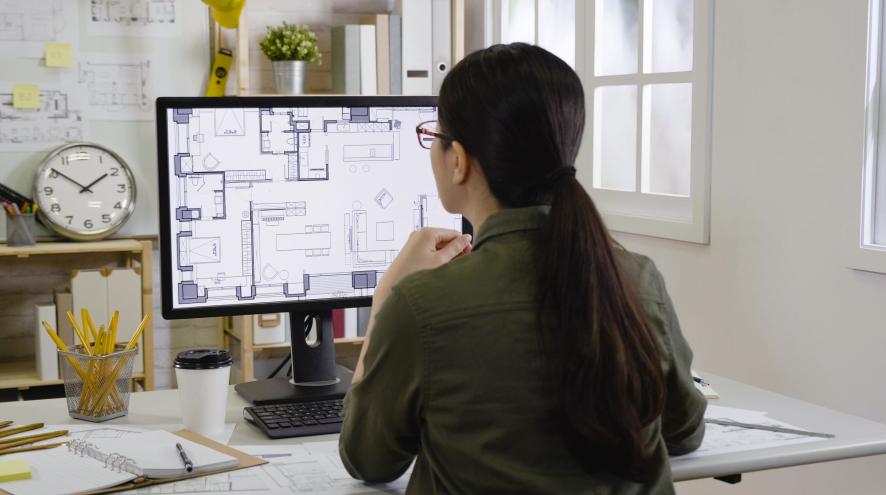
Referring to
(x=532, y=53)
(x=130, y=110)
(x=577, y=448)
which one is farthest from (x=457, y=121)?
(x=130, y=110)

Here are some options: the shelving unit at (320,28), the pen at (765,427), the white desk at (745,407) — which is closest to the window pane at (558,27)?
the shelving unit at (320,28)

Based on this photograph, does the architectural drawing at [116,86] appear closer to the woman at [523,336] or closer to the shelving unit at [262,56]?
the shelving unit at [262,56]

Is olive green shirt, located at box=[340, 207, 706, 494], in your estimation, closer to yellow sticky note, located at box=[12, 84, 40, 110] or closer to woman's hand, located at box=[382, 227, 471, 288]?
woman's hand, located at box=[382, 227, 471, 288]

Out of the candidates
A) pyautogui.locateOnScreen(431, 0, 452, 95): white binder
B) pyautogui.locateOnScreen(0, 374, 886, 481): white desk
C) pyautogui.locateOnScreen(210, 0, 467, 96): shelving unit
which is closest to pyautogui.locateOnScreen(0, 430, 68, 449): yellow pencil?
pyautogui.locateOnScreen(0, 374, 886, 481): white desk

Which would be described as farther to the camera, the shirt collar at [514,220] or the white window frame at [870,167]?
the white window frame at [870,167]

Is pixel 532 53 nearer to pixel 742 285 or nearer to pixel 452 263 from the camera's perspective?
pixel 452 263

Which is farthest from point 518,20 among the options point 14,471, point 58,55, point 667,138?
point 14,471

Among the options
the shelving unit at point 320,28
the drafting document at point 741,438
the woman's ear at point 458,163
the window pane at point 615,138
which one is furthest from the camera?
the shelving unit at point 320,28

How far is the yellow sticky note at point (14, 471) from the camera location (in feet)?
4.17

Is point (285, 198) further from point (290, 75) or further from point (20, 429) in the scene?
point (290, 75)

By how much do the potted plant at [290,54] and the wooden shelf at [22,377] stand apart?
1.14 m

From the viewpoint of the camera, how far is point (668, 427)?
1.32 metres

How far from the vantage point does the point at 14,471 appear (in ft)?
4.20

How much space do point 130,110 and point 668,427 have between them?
114 inches
